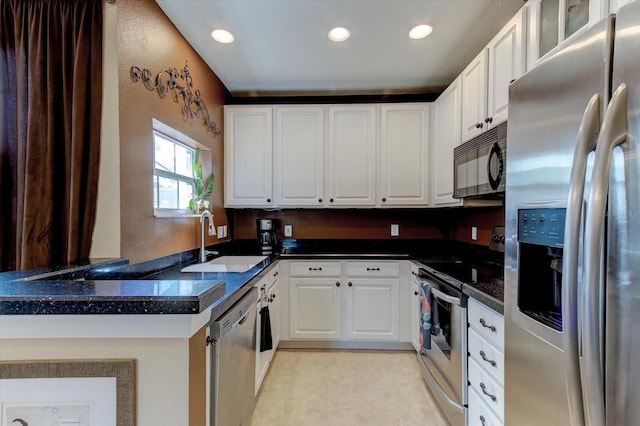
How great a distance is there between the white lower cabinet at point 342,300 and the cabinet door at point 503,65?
1.50m

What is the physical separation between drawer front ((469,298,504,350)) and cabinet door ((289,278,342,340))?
140 cm

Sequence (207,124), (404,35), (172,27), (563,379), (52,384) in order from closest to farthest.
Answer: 1. (52,384)
2. (563,379)
3. (172,27)
4. (404,35)
5. (207,124)

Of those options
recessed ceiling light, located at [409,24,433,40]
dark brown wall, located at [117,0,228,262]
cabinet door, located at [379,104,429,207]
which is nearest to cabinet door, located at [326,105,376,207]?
cabinet door, located at [379,104,429,207]

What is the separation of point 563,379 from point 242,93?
3307mm

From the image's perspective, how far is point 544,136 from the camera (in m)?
0.86

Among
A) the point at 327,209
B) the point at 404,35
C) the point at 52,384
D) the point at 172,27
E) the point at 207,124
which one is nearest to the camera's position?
the point at 52,384

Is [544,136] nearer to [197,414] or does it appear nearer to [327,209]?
[197,414]

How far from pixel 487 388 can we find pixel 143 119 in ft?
7.46

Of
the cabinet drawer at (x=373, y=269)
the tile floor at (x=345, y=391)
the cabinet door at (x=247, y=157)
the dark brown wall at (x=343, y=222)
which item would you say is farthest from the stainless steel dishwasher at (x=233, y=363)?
the dark brown wall at (x=343, y=222)

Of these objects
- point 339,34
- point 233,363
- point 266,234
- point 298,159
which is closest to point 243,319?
point 233,363

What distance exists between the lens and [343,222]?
3.36 m

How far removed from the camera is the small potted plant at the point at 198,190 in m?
2.50

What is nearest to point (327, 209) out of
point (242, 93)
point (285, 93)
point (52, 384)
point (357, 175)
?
point (357, 175)

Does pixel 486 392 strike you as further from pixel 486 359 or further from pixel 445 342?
pixel 445 342
